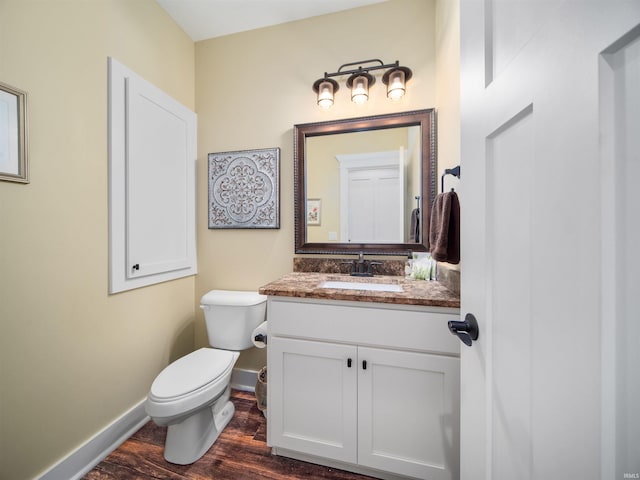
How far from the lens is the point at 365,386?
117 centimetres

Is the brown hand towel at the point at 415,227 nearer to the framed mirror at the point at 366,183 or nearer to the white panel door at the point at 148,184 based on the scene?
the framed mirror at the point at 366,183

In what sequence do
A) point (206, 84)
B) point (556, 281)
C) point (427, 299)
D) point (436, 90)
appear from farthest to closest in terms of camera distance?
point (206, 84), point (436, 90), point (427, 299), point (556, 281)

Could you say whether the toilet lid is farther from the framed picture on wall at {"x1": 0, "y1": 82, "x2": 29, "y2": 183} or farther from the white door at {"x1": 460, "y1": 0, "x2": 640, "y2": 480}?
the white door at {"x1": 460, "y1": 0, "x2": 640, "y2": 480}

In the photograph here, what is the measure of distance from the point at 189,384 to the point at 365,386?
865 millimetres

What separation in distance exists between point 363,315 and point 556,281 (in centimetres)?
85

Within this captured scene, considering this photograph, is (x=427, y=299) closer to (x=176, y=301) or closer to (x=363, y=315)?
(x=363, y=315)

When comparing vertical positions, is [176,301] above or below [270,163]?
below

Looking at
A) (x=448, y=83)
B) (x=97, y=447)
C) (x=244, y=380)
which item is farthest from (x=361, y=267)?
(x=97, y=447)

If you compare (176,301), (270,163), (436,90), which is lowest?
(176,301)

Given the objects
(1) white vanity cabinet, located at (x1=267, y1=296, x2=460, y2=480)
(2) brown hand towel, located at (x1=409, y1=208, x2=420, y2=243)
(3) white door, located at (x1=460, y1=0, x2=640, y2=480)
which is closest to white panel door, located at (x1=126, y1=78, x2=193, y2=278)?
(1) white vanity cabinet, located at (x1=267, y1=296, x2=460, y2=480)

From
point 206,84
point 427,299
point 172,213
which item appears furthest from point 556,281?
point 206,84

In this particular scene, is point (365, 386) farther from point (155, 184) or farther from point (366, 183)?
point (155, 184)

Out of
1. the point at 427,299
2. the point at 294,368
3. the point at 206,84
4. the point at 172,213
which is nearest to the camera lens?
the point at 427,299

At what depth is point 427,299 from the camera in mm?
1076
